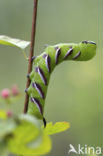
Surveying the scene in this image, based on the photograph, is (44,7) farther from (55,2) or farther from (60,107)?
(60,107)

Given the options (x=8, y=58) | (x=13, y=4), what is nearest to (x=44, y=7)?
(x=13, y=4)

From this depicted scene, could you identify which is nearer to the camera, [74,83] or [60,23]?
[74,83]

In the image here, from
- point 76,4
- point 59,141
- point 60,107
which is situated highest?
point 76,4

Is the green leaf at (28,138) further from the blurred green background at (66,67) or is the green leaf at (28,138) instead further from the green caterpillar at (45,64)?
the blurred green background at (66,67)

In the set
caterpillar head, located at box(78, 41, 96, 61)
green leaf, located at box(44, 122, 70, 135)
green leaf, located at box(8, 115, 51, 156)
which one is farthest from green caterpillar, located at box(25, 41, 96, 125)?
green leaf, located at box(8, 115, 51, 156)

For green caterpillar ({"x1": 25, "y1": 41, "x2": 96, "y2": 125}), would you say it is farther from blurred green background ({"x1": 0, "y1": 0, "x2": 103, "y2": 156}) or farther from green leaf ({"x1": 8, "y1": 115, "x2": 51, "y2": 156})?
blurred green background ({"x1": 0, "y1": 0, "x2": 103, "y2": 156})
